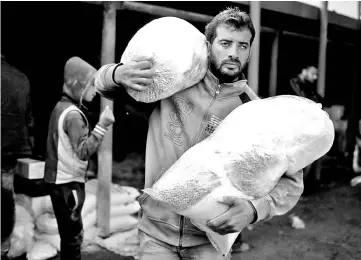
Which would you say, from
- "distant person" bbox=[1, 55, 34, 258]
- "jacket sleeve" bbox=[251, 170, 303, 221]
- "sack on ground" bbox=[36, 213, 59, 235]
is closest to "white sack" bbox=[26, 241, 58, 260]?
"sack on ground" bbox=[36, 213, 59, 235]

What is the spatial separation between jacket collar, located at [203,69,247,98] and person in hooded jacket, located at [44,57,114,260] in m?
1.24

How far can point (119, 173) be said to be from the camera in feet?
16.9

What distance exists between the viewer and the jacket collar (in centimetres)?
154

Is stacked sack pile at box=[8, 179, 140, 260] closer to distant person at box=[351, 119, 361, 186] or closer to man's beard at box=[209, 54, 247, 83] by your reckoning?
man's beard at box=[209, 54, 247, 83]

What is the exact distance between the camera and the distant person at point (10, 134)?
2916mm

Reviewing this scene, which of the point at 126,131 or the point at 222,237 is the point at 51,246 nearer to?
the point at 222,237

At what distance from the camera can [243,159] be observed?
131 cm

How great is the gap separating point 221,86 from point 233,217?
54 centimetres

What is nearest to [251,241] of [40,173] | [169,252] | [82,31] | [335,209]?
[335,209]

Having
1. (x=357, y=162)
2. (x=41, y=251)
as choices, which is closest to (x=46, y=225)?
(x=41, y=251)

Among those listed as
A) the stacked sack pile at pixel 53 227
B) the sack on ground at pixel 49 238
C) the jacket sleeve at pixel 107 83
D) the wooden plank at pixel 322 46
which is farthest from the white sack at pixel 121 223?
the wooden plank at pixel 322 46

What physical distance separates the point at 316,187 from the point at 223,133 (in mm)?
4581

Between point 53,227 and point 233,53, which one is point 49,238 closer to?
point 53,227

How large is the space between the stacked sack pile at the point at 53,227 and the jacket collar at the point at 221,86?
219cm
